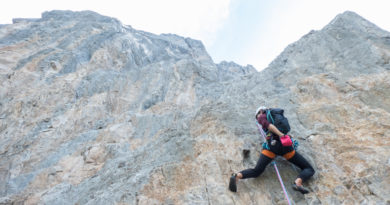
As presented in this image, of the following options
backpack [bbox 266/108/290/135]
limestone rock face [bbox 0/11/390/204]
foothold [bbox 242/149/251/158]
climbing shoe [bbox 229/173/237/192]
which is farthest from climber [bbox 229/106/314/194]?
foothold [bbox 242/149/251/158]

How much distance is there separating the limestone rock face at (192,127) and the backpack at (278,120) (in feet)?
3.56

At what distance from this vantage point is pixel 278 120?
5445 mm

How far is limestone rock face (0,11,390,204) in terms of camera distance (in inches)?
219

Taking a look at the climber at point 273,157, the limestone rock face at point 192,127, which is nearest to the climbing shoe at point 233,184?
the climber at point 273,157

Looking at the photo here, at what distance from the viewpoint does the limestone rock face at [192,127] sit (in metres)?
5.56

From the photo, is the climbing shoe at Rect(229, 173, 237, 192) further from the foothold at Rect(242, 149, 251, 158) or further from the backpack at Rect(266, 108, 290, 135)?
the backpack at Rect(266, 108, 290, 135)

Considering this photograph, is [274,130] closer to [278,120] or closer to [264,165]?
[278,120]

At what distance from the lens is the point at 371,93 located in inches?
293

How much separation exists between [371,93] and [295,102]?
98.2 inches

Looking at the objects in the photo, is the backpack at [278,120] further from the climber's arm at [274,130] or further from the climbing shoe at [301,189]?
the climbing shoe at [301,189]

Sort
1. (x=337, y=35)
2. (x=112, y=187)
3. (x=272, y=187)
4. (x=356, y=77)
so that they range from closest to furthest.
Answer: (x=272, y=187)
(x=112, y=187)
(x=356, y=77)
(x=337, y=35)

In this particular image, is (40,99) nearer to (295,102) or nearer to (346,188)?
(295,102)

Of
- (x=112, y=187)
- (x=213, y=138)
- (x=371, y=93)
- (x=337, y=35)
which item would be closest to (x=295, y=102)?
(x=371, y=93)

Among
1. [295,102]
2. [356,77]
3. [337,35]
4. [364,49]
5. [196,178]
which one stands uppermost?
[337,35]
